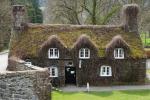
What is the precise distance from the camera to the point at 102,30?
157ft

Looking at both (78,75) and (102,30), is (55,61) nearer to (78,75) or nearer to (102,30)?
(78,75)

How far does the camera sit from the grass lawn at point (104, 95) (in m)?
38.0

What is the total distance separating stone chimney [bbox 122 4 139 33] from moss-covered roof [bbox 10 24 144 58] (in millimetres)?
607

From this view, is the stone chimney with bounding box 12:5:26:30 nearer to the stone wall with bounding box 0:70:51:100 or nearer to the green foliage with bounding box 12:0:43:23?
the stone wall with bounding box 0:70:51:100

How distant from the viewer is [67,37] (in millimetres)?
46000

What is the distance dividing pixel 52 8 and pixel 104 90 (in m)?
25.7

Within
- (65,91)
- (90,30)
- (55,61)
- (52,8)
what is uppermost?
(52,8)

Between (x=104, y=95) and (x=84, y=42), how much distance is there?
704 cm

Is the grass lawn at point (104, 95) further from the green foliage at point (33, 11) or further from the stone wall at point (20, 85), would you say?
the green foliage at point (33, 11)

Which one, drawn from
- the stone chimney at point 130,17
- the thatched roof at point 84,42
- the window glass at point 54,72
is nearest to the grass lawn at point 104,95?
the window glass at point 54,72

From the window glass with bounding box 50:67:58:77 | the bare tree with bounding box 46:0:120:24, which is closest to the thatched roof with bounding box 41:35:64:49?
the window glass with bounding box 50:67:58:77

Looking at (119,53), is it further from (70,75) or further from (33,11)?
(33,11)

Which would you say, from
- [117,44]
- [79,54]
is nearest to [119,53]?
[117,44]

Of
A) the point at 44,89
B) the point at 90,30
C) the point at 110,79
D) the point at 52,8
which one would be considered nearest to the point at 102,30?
the point at 90,30
